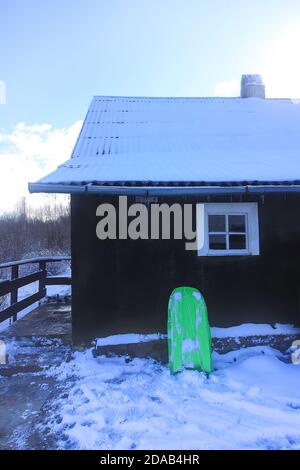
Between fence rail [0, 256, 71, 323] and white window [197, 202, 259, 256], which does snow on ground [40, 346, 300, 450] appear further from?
fence rail [0, 256, 71, 323]

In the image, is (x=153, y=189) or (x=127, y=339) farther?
(x=127, y=339)

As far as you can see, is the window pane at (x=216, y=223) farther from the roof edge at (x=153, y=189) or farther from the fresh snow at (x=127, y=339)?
the fresh snow at (x=127, y=339)

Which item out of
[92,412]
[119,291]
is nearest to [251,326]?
[119,291]

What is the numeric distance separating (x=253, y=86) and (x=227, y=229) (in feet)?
20.7

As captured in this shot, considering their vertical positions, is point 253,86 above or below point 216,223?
above

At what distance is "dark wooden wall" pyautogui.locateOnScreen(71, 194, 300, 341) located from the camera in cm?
575

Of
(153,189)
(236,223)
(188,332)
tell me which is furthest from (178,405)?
(236,223)

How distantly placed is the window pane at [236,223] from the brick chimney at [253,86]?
19.5ft

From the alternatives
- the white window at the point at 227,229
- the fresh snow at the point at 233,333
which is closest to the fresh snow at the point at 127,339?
the fresh snow at the point at 233,333

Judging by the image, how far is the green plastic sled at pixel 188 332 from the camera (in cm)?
484

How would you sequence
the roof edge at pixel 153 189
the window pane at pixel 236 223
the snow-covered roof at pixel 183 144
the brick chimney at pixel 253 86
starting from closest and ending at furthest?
1. the roof edge at pixel 153 189
2. the snow-covered roof at pixel 183 144
3. the window pane at pixel 236 223
4. the brick chimney at pixel 253 86

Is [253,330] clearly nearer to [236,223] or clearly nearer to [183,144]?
[236,223]

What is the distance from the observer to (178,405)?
3912 mm

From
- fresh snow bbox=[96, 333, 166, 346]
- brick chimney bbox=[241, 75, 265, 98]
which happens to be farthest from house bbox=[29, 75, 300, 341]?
brick chimney bbox=[241, 75, 265, 98]
